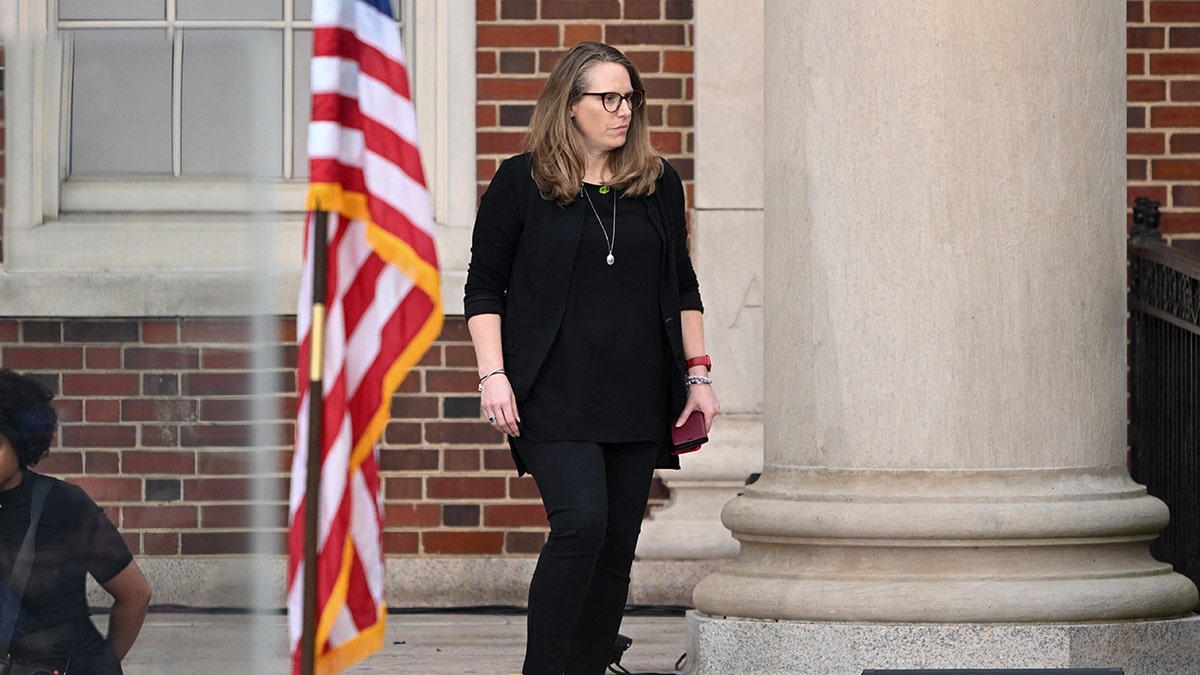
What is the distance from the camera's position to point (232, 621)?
3.06 meters

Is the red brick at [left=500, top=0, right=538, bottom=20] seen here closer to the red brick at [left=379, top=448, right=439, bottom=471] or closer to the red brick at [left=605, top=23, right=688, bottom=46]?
the red brick at [left=605, top=23, right=688, bottom=46]

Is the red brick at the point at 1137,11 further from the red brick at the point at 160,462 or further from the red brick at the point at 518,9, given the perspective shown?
the red brick at the point at 160,462

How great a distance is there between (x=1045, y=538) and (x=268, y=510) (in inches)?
92.7

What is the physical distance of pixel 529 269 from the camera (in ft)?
13.5

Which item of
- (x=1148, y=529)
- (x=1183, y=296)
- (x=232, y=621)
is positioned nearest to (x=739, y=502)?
(x=1148, y=529)

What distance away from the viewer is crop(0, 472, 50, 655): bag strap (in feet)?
10.2

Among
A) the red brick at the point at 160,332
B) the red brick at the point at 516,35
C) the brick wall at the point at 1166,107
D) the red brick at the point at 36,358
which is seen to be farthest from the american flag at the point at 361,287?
the brick wall at the point at 1166,107

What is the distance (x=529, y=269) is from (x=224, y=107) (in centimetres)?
131

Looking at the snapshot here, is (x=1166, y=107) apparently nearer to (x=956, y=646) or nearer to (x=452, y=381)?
(x=452, y=381)

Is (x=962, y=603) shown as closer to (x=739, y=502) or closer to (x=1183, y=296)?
(x=739, y=502)

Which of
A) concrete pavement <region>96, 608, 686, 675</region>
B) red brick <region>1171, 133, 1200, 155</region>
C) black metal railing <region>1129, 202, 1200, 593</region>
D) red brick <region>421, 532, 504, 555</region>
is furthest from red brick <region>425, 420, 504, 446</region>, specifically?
red brick <region>1171, 133, 1200, 155</region>

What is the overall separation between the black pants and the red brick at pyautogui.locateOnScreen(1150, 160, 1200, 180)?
3.46 meters

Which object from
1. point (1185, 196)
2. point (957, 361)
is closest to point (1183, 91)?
point (1185, 196)

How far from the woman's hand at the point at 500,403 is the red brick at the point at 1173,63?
387 centimetres
